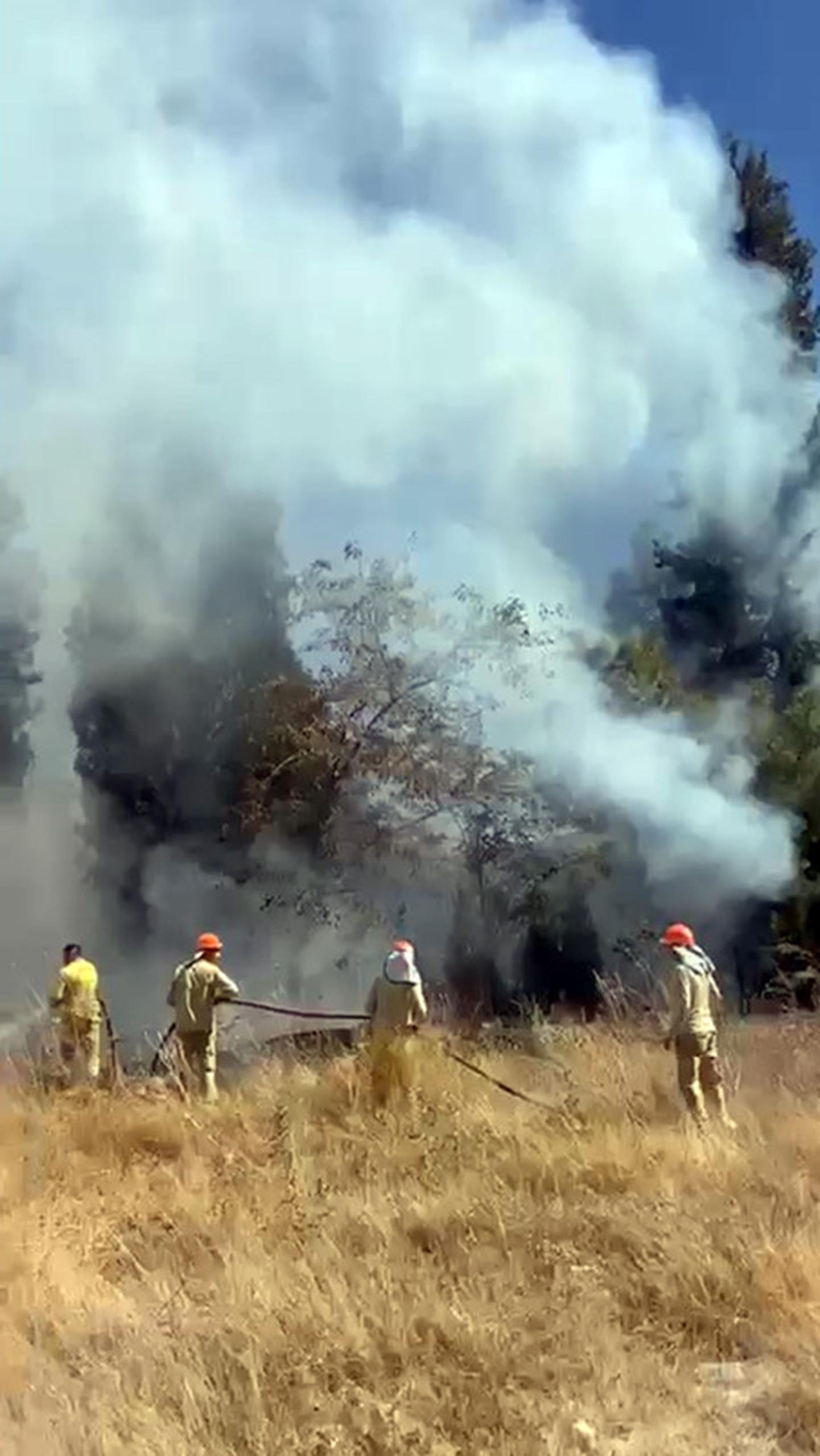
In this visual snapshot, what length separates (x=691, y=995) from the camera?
11.1m

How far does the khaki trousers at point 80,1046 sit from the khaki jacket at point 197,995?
2.30 feet

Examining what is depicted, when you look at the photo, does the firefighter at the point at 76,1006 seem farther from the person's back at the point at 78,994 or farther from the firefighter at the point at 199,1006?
the firefighter at the point at 199,1006

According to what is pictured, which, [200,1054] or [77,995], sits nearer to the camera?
[200,1054]

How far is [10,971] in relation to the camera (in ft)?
63.5

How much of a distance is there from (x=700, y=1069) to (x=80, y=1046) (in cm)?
475

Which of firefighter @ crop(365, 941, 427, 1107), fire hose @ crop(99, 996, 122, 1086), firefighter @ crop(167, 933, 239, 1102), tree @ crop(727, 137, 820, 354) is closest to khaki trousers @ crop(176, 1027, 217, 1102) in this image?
firefighter @ crop(167, 933, 239, 1102)

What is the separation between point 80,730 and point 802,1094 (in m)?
13.7

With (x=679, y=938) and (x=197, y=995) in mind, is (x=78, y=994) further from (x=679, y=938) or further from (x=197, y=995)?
(x=679, y=938)

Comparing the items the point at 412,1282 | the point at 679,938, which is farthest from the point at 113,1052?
the point at 412,1282

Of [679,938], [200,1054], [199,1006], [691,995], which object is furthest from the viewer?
[199,1006]

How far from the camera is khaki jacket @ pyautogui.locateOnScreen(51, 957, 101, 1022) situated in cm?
1393

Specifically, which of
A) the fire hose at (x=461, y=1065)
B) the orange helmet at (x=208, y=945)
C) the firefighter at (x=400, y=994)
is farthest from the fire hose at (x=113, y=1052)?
the firefighter at (x=400, y=994)

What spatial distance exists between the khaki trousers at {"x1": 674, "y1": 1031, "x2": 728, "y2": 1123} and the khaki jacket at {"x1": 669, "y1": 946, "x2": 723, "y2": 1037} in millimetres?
42

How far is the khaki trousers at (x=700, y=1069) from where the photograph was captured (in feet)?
34.9
